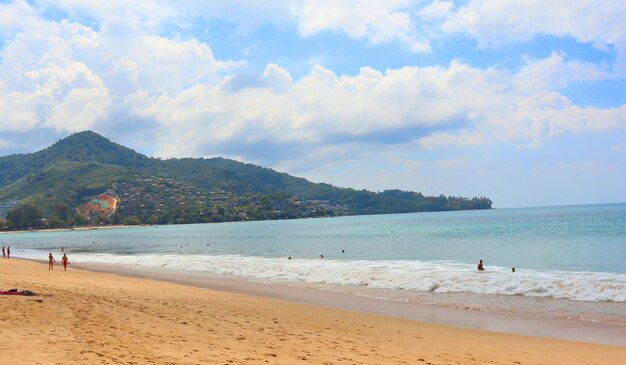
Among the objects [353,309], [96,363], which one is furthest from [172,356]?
[353,309]

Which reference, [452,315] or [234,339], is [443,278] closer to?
[452,315]

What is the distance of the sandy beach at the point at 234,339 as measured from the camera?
9.44 m

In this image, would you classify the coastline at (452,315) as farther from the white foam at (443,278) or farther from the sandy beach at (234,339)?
the white foam at (443,278)

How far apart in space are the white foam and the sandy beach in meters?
9.19

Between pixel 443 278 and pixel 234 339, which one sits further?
pixel 443 278

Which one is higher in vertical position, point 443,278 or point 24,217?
point 24,217

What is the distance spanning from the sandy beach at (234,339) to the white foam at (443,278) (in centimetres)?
919

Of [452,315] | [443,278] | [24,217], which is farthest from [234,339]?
[24,217]

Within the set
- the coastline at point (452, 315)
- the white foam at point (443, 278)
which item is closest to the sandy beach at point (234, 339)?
the coastline at point (452, 315)

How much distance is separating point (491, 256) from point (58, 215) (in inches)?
7665

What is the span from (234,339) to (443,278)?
59.7 ft

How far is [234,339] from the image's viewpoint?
11688 mm

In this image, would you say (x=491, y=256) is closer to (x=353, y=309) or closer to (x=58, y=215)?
(x=353, y=309)

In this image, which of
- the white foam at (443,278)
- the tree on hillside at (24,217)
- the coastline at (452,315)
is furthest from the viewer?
the tree on hillside at (24,217)
